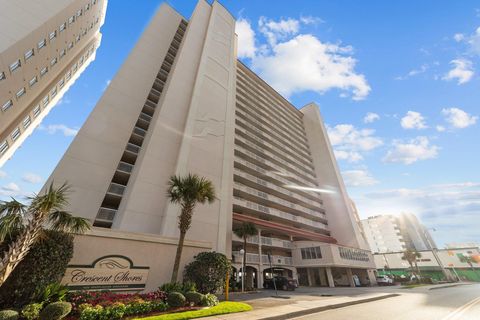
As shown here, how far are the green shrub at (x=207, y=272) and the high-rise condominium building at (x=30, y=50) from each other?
2781 cm

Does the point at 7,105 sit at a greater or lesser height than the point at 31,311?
greater

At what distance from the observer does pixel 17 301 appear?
8469mm

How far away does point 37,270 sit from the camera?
924 centimetres

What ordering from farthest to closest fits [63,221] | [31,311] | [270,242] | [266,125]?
[266,125], [270,242], [63,221], [31,311]

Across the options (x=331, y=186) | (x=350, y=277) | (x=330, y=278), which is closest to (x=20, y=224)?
(x=330, y=278)

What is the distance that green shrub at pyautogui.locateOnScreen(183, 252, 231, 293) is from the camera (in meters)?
14.9

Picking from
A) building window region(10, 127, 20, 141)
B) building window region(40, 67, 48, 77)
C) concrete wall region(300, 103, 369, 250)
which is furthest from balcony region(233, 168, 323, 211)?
building window region(10, 127, 20, 141)

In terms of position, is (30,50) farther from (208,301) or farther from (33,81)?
(208,301)

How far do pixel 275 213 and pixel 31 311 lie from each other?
33857mm

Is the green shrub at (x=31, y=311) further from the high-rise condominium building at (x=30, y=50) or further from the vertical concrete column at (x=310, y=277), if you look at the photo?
the vertical concrete column at (x=310, y=277)

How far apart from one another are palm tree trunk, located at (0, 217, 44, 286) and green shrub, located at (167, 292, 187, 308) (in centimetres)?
679

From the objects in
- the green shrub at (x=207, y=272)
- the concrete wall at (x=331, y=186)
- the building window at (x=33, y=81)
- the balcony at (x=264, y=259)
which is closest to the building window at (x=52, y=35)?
the building window at (x=33, y=81)

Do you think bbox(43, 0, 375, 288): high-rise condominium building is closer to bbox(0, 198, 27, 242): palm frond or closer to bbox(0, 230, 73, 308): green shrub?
bbox(0, 230, 73, 308): green shrub

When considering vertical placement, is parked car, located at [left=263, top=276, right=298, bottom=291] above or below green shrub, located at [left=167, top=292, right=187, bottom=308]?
above
